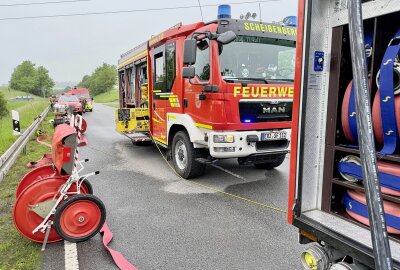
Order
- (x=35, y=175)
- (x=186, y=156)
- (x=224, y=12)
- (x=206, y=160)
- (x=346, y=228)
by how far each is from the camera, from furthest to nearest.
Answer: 1. (x=186, y=156)
2. (x=206, y=160)
3. (x=224, y=12)
4. (x=35, y=175)
5. (x=346, y=228)

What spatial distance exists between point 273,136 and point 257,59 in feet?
4.49

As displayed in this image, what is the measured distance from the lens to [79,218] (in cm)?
355

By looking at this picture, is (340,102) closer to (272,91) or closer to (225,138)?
(225,138)

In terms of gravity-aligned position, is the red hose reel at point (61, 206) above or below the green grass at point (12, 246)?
above

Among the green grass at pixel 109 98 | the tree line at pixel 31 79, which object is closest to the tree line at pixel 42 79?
the tree line at pixel 31 79

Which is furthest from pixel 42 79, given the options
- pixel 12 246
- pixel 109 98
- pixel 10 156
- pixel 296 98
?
pixel 296 98

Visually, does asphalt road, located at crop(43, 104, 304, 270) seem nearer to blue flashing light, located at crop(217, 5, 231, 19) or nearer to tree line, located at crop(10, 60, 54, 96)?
blue flashing light, located at crop(217, 5, 231, 19)

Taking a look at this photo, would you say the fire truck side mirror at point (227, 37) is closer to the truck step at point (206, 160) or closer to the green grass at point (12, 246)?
the truck step at point (206, 160)

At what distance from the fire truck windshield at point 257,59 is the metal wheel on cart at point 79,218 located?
9.42ft

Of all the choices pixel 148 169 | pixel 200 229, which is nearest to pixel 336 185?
pixel 200 229

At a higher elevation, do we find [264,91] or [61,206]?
[264,91]

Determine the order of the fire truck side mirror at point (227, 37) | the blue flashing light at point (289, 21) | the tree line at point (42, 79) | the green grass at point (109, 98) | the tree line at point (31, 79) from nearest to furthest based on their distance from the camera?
the fire truck side mirror at point (227, 37) < the blue flashing light at point (289, 21) < the green grass at point (109, 98) < the tree line at point (42, 79) < the tree line at point (31, 79)

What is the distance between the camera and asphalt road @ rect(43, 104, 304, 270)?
129 inches

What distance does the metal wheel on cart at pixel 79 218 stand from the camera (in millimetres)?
3467
